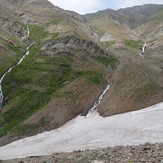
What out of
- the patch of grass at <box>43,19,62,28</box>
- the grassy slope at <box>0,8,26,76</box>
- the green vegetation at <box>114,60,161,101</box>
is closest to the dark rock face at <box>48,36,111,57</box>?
the grassy slope at <box>0,8,26,76</box>

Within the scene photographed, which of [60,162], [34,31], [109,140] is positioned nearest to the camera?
[60,162]

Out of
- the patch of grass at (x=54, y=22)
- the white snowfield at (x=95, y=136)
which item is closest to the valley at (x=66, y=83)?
the white snowfield at (x=95, y=136)

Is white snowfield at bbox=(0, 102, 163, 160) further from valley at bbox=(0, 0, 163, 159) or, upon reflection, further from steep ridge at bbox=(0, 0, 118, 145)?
steep ridge at bbox=(0, 0, 118, 145)

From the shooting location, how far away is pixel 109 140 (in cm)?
3500

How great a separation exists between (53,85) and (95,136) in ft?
123

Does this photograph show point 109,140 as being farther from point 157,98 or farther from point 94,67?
point 94,67

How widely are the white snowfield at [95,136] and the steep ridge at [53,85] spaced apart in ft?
20.7

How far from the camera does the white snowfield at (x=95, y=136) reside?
34156 millimetres

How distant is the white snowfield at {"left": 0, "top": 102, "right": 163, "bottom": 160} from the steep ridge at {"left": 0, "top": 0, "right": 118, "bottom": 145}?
6317 mm

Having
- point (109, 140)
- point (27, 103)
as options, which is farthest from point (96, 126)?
point (27, 103)

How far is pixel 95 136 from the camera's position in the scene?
126 ft

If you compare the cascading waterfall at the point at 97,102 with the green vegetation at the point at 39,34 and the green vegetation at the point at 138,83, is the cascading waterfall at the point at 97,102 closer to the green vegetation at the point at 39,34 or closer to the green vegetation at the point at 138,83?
the green vegetation at the point at 138,83

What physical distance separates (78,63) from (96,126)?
1919 inches

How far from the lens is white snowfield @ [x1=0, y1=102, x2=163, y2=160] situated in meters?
34.2
